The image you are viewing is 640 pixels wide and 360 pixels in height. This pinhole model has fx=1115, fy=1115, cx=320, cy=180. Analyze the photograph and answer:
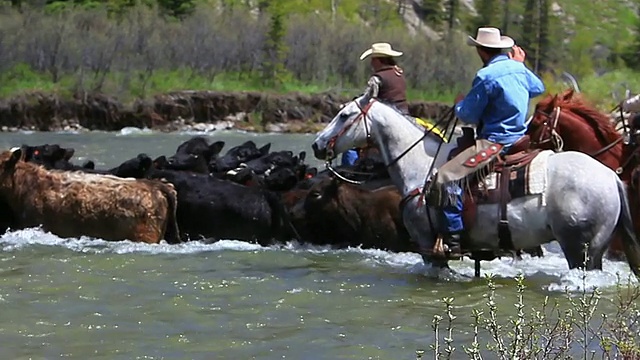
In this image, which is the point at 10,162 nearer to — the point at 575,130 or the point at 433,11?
the point at 575,130

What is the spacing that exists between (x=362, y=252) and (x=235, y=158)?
4.09 m

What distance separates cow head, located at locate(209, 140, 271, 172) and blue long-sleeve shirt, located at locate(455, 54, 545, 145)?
603 centimetres

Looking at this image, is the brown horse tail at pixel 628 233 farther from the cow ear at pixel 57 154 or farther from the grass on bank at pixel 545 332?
the cow ear at pixel 57 154

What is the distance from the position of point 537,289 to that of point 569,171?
4.23 ft

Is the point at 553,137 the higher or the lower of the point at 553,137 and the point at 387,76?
the lower

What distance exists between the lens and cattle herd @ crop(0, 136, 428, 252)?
44.8ft

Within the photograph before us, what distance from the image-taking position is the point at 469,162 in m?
10.8

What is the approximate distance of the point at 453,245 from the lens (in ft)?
36.4

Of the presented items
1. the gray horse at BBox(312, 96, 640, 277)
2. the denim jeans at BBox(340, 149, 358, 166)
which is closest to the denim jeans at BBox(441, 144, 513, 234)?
the gray horse at BBox(312, 96, 640, 277)

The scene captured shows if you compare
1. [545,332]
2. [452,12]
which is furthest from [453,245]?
[452,12]

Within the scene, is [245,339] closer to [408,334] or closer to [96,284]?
[408,334]

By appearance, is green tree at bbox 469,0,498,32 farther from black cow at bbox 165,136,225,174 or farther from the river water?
the river water

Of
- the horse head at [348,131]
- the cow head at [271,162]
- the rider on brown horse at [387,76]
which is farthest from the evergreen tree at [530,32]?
the horse head at [348,131]

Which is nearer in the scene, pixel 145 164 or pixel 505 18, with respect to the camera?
pixel 145 164
